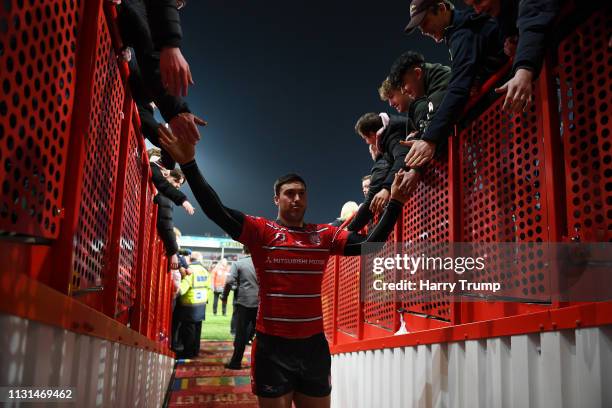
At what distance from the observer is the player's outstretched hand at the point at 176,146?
88.7 inches

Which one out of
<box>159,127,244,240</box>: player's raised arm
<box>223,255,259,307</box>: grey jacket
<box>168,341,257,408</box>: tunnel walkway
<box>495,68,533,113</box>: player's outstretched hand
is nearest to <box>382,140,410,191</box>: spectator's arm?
<box>159,127,244,240</box>: player's raised arm

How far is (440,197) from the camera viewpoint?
2639 mm

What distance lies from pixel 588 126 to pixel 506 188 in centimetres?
53

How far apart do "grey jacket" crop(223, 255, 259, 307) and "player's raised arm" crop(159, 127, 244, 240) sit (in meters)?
3.43

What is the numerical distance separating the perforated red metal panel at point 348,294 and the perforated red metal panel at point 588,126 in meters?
2.63

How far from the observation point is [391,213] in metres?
2.69

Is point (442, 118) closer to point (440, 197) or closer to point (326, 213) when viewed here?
point (440, 197)

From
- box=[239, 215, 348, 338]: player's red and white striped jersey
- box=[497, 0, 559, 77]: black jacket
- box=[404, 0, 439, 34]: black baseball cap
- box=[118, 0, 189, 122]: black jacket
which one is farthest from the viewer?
box=[404, 0, 439, 34]: black baseball cap

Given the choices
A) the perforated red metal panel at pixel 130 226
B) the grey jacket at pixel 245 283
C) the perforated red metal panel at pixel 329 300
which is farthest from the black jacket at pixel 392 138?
the grey jacket at pixel 245 283

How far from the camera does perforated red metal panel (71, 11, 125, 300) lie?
144cm

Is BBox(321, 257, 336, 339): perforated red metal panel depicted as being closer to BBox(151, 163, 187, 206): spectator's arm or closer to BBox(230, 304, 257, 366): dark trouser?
BBox(230, 304, 257, 366): dark trouser

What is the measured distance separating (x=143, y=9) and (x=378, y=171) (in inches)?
79.3

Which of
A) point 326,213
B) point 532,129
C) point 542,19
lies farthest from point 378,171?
point 326,213

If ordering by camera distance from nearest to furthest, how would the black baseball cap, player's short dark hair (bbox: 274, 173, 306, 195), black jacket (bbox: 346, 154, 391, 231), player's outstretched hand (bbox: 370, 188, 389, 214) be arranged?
the black baseball cap
player's short dark hair (bbox: 274, 173, 306, 195)
player's outstretched hand (bbox: 370, 188, 389, 214)
black jacket (bbox: 346, 154, 391, 231)
